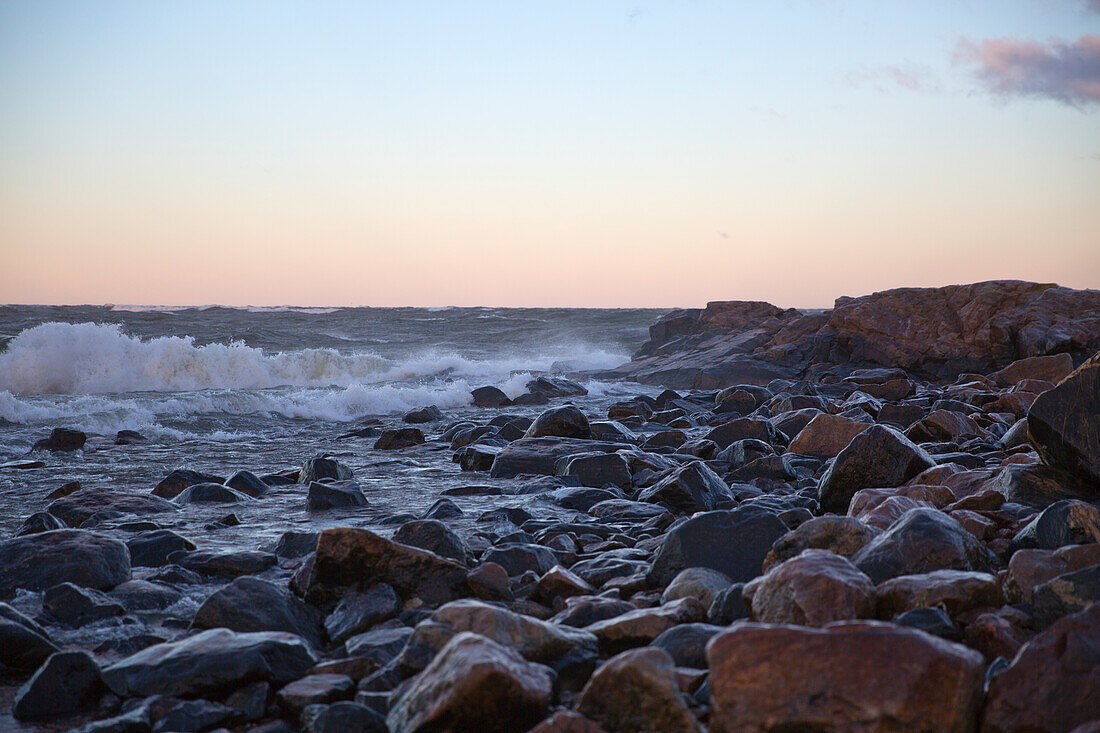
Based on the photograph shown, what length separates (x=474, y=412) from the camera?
10.1 metres

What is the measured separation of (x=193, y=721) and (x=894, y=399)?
985 centimetres

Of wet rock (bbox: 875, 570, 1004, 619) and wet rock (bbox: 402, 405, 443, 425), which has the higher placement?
wet rock (bbox: 875, 570, 1004, 619)

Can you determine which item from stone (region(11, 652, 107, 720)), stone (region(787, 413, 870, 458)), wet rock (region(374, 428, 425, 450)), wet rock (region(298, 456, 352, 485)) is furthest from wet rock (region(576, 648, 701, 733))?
wet rock (region(374, 428, 425, 450))

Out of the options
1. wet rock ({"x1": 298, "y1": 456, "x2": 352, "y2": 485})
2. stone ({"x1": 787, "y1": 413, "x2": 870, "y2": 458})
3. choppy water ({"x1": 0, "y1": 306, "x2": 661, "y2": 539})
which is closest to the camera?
choppy water ({"x1": 0, "y1": 306, "x2": 661, "y2": 539})

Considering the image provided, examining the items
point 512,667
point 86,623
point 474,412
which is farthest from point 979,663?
point 474,412

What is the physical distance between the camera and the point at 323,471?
521 cm

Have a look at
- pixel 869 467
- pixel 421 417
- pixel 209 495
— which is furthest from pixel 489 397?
pixel 869 467

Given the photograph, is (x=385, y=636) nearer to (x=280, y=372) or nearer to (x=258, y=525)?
(x=258, y=525)

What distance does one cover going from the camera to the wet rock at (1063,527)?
2.45 meters

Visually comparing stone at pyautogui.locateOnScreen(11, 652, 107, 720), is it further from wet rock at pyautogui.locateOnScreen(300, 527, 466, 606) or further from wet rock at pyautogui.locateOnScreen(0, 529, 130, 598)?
wet rock at pyautogui.locateOnScreen(0, 529, 130, 598)

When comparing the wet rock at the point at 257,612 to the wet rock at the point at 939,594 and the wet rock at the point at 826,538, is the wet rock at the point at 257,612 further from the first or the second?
the wet rock at the point at 939,594

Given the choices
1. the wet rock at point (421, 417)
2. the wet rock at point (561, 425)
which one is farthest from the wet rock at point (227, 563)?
the wet rock at point (421, 417)

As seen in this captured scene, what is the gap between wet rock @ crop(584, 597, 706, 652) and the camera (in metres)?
2.07

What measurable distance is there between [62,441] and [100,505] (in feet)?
10.1
